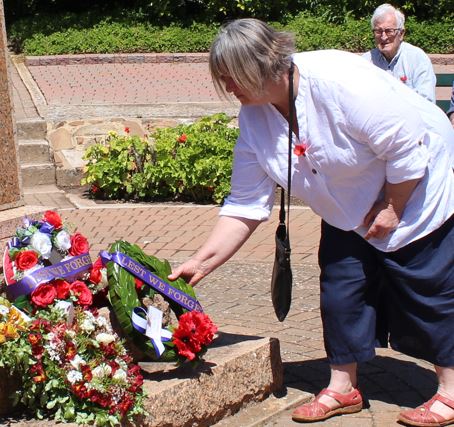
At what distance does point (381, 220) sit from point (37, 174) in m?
5.63

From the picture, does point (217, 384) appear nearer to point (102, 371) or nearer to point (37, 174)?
point (102, 371)

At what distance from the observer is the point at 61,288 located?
3.35m

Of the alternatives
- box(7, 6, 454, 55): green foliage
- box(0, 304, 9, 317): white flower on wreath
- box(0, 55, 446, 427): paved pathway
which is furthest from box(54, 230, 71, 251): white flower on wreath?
box(7, 6, 454, 55): green foliage

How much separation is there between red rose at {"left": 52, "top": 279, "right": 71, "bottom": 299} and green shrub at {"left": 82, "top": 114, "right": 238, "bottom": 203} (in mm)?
4271

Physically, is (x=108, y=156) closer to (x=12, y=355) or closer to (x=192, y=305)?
(x=192, y=305)

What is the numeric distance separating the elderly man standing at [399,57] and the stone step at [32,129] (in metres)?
3.71

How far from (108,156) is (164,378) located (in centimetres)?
491

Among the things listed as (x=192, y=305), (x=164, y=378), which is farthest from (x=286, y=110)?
(x=164, y=378)

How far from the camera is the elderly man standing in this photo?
664 centimetres

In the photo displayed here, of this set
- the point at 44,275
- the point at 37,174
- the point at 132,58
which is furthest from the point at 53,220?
the point at 132,58

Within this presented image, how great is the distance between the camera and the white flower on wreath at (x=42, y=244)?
3.38 m

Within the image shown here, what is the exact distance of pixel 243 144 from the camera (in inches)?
140

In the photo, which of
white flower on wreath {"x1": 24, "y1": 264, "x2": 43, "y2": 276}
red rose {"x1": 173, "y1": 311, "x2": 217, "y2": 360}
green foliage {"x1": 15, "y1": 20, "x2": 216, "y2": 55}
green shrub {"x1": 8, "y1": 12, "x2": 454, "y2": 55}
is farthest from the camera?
green shrub {"x1": 8, "y1": 12, "x2": 454, "y2": 55}

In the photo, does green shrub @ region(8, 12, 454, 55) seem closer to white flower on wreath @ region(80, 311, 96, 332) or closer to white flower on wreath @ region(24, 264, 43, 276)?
white flower on wreath @ region(24, 264, 43, 276)
